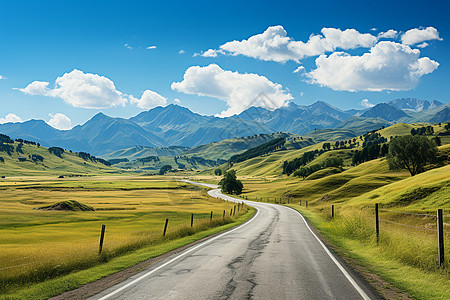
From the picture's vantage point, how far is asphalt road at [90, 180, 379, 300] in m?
8.77

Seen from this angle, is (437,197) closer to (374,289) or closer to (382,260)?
(382,260)

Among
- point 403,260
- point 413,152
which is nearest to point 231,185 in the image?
point 413,152

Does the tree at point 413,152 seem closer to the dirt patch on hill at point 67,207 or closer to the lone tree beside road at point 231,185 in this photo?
the lone tree beside road at point 231,185

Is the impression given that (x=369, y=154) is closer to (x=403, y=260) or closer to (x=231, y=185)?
(x=231, y=185)

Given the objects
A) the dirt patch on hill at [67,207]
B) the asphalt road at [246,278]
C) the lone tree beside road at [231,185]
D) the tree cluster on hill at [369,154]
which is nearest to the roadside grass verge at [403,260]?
the asphalt road at [246,278]

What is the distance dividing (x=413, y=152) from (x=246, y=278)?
3566 inches

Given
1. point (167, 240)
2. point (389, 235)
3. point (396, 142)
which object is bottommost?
point (167, 240)

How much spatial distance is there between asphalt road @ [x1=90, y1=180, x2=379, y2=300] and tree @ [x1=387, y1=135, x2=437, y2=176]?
3267 inches

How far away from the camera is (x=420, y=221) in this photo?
1293 inches

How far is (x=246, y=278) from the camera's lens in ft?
34.2

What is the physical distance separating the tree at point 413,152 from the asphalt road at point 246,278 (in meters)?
83.0

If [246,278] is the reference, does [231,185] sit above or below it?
above

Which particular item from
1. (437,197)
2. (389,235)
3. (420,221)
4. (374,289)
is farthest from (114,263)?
(437,197)

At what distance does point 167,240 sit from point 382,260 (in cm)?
1369
